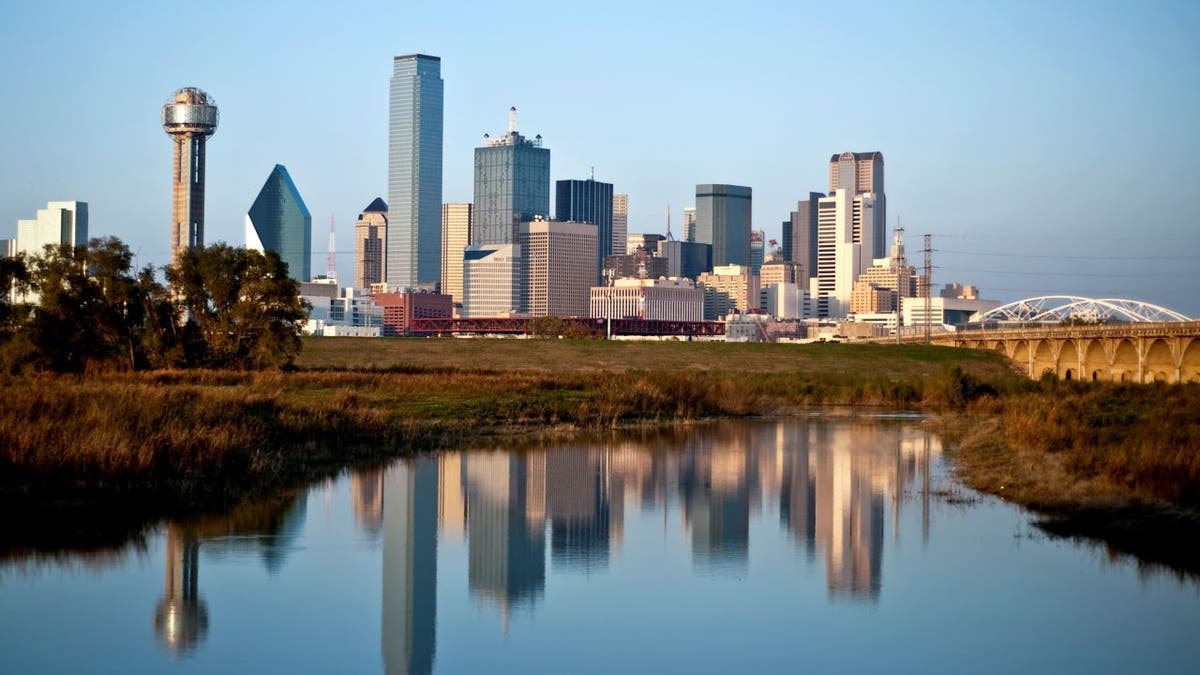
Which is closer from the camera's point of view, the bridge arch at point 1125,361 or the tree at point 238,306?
the tree at point 238,306

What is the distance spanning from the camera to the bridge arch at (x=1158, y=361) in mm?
105438

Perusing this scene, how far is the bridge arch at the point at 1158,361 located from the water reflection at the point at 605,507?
202 feet

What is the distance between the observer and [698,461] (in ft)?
144

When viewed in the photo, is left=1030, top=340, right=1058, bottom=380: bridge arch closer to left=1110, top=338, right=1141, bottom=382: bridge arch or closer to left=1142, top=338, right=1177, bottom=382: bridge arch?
left=1110, top=338, right=1141, bottom=382: bridge arch

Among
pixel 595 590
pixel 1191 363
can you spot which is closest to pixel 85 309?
pixel 595 590

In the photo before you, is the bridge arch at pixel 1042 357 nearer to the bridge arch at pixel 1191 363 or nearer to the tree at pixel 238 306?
the bridge arch at pixel 1191 363

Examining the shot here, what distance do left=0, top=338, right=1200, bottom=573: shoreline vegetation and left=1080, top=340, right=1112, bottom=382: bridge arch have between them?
35.3 metres

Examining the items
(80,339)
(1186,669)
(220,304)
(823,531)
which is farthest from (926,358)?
(1186,669)

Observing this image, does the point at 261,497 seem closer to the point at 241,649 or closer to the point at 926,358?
the point at 241,649

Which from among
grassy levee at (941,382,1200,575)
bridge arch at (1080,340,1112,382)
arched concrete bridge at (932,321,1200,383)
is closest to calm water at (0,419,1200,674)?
grassy levee at (941,382,1200,575)

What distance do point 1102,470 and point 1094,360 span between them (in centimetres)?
9174

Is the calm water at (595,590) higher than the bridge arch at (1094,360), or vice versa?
the bridge arch at (1094,360)

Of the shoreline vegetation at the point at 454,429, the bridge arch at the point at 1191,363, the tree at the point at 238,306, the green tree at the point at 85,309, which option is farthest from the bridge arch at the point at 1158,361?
the green tree at the point at 85,309

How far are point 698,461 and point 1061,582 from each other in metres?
19.4
